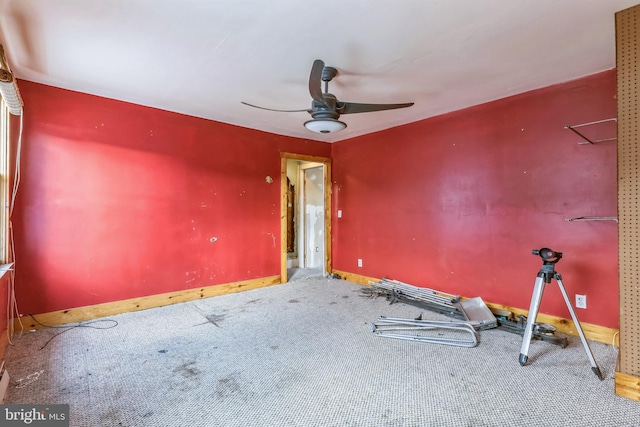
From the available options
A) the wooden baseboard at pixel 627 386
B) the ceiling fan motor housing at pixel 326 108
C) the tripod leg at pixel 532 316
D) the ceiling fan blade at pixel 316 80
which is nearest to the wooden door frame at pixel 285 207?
the ceiling fan motor housing at pixel 326 108

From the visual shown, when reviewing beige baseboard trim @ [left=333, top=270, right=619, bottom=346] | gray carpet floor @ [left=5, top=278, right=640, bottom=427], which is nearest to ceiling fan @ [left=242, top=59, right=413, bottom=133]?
gray carpet floor @ [left=5, top=278, right=640, bottom=427]

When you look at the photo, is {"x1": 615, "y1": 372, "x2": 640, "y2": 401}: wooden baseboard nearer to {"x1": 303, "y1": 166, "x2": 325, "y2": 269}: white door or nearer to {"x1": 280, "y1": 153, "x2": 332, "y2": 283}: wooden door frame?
{"x1": 280, "y1": 153, "x2": 332, "y2": 283}: wooden door frame

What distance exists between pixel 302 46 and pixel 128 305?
340cm

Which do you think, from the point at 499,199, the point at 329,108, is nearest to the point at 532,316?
the point at 499,199

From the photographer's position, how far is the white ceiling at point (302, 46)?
5.97 ft

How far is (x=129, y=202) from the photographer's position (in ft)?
11.5

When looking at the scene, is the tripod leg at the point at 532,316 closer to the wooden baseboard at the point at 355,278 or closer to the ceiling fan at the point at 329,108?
the ceiling fan at the point at 329,108

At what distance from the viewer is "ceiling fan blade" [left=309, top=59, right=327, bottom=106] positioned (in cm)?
200

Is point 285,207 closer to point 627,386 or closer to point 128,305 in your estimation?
point 128,305

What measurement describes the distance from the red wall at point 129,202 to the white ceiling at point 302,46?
423 mm

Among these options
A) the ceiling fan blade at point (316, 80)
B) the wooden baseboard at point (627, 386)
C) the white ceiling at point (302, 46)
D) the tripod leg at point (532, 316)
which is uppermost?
the white ceiling at point (302, 46)

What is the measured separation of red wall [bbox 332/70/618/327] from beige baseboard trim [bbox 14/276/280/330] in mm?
2088

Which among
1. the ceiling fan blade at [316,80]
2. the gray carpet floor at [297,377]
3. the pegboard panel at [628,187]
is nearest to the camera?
the gray carpet floor at [297,377]

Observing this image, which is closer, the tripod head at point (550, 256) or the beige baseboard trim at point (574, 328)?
the tripod head at point (550, 256)
